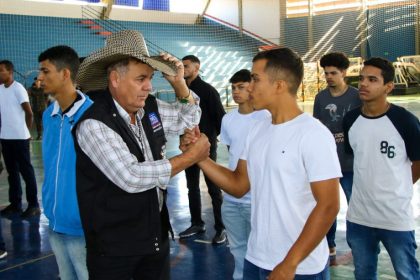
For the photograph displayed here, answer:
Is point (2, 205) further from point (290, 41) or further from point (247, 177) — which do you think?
point (290, 41)

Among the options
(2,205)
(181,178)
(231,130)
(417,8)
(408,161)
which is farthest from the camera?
(417,8)

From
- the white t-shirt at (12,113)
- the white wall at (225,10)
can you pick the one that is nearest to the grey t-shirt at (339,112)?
the white t-shirt at (12,113)

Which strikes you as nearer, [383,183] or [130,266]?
[130,266]

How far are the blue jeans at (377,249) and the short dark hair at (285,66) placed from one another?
1.37 m

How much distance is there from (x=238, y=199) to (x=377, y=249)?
103cm

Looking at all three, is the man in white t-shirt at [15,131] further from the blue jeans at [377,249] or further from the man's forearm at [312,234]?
the man's forearm at [312,234]

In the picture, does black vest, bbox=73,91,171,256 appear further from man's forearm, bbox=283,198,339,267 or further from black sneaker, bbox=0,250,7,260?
black sneaker, bbox=0,250,7,260

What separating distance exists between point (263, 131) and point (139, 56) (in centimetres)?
65

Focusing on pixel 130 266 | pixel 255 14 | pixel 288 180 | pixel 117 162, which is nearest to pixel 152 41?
pixel 255 14

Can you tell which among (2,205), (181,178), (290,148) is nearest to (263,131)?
(290,148)

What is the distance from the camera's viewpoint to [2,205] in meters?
7.23

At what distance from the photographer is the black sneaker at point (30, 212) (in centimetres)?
654

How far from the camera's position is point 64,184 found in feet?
9.34

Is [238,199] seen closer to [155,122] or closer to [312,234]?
[155,122]
